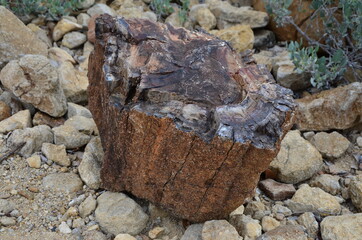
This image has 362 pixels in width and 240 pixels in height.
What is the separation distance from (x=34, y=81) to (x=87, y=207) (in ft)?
3.68

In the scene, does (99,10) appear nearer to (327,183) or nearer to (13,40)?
(13,40)

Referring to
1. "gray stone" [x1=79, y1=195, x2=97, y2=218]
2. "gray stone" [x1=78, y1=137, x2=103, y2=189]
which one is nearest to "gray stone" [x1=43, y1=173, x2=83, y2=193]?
"gray stone" [x1=78, y1=137, x2=103, y2=189]

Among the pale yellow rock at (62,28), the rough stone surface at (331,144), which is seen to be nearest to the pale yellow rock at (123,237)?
the rough stone surface at (331,144)

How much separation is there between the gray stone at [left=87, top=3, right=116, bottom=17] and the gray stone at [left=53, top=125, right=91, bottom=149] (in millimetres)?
2020

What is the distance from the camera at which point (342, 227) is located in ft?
7.83

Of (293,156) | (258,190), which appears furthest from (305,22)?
(258,190)

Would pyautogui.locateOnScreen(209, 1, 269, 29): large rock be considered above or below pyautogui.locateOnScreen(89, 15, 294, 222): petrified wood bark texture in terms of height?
below

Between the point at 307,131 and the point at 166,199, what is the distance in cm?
157

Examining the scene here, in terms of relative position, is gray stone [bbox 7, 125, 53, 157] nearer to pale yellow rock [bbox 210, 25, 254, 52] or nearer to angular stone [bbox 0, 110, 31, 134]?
angular stone [bbox 0, 110, 31, 134]

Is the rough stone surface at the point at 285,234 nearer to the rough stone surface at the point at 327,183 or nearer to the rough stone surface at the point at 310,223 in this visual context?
the rough stone surface at the point at 310,223

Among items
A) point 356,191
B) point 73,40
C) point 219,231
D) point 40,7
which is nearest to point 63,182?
point 219,231

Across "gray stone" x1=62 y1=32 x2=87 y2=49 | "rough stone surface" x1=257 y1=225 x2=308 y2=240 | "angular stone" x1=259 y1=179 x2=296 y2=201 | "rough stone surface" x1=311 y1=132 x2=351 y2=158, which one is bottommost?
"gray stone" x1=62 y1=32 x2=87 y2=49

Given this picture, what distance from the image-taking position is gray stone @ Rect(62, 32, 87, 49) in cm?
430

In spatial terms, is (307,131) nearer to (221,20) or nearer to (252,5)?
(221,20)
